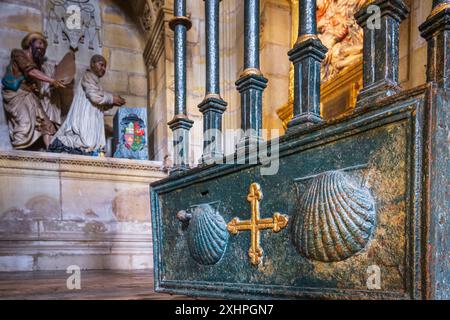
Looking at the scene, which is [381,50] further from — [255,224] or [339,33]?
[339,33]

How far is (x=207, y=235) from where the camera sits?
95 centimetres

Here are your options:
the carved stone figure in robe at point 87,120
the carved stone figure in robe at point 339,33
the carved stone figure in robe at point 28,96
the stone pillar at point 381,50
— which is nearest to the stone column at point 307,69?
the stone pillar at point 381,50

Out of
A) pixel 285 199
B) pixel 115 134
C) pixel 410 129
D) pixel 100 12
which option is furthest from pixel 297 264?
pixel 100 12

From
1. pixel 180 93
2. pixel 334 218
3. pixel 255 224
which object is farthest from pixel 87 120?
pixel 334 218

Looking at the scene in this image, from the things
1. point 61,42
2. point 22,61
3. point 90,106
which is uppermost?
point 61,42

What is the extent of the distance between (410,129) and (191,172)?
614mm

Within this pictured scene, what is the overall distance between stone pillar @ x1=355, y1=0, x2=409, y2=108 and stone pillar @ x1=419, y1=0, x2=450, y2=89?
59 millimetres

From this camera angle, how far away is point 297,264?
0.74 metres

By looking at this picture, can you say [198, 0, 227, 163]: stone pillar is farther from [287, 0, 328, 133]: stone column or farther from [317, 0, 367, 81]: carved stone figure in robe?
[317, 0, 367, 81]: carved stone figure in robe

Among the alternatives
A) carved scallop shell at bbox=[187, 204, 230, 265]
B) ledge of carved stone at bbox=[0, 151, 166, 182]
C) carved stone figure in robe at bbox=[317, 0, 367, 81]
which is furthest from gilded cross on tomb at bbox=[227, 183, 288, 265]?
ledge of carved stone at bbox=[0, 151, 166, 182]

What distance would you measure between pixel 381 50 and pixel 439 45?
0.32 ft

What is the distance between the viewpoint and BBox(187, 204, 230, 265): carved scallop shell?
925 millimetres

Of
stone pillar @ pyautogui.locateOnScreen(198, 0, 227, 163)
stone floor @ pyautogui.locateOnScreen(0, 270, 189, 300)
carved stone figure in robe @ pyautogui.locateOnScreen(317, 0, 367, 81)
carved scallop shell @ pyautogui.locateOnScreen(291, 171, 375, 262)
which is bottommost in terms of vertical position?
stone floor @ pyautogui.locateOnScreen(0, 270, 189, 300)
